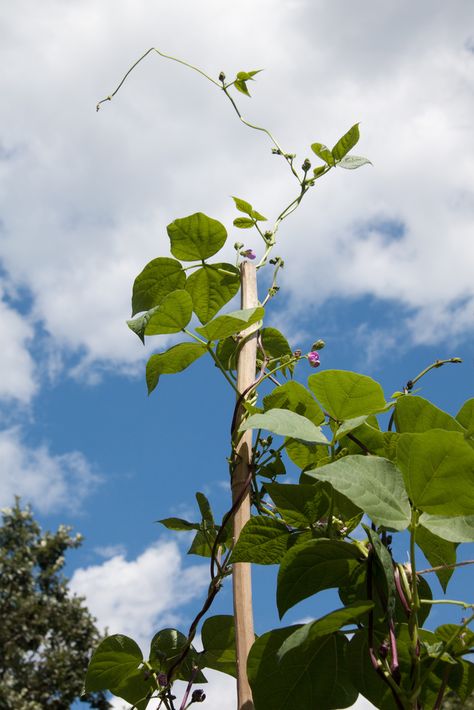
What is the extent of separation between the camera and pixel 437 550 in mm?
865

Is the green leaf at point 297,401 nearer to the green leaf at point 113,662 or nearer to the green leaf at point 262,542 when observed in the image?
the green leaf at point 262,542

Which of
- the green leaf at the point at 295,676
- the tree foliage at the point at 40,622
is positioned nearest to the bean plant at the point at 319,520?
the green leaf at the point at 295,676

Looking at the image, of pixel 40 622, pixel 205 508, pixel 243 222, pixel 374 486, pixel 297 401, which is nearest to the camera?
pixel 374 486

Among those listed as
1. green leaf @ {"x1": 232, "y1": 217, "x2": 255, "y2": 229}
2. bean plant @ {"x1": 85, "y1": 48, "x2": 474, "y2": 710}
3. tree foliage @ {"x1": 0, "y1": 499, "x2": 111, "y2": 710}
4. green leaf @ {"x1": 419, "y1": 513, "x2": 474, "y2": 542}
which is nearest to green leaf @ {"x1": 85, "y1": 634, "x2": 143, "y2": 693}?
bean plant @ {"x1": 85, "y1": 48, "x2": 474, "y2": 710}

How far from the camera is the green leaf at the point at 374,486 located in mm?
665

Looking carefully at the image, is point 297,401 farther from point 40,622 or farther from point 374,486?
point 40,622

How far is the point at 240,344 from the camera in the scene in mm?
1176

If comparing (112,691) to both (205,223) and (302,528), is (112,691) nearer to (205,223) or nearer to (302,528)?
(302,528)

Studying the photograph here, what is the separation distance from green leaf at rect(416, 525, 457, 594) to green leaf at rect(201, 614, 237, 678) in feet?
1.11

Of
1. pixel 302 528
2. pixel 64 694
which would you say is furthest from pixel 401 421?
pixel 64 694

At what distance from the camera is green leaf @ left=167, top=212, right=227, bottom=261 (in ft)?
3.75

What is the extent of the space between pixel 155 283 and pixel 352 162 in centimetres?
39

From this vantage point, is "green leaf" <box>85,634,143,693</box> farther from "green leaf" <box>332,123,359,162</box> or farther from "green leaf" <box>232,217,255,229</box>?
"green leaf" <box>332,123,359,162</box>

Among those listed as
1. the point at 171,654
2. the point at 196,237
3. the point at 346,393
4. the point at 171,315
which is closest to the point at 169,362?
the point at 171,315
